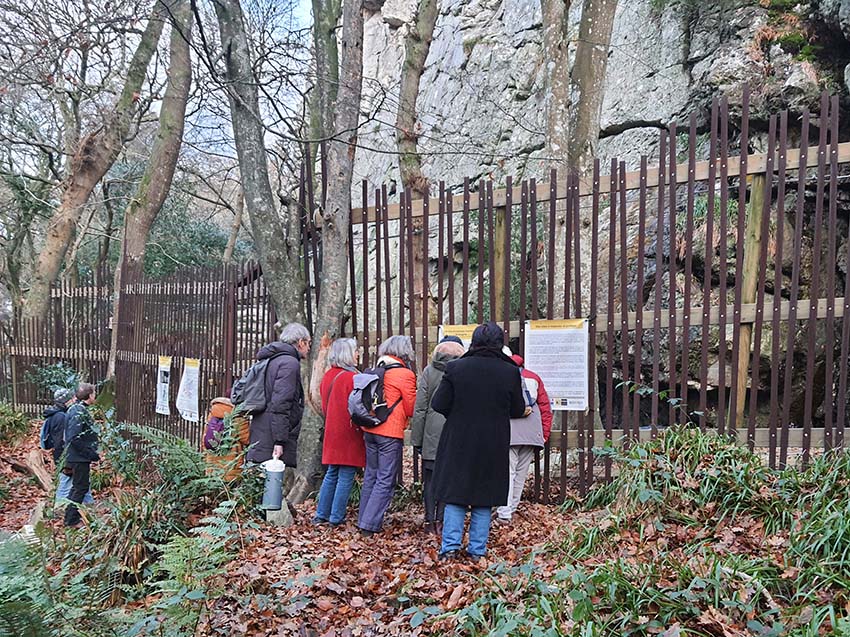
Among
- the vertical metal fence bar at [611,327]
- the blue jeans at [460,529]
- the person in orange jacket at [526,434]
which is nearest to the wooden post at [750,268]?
the vertical metal fence bar at [611,327]

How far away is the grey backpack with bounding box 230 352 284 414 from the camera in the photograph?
648 centimetres

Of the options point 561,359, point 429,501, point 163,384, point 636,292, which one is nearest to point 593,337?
point 561,359

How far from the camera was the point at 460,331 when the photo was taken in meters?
6.73

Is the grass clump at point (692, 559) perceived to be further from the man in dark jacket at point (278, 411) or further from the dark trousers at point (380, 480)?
the man in dark jacket at point (278, 411)

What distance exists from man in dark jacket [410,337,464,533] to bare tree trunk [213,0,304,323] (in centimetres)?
221

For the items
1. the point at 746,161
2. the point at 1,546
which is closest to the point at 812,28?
the point at 746,161

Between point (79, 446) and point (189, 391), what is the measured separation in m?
1.65

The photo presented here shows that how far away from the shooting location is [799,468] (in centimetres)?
527

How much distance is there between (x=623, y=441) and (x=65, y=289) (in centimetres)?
1110

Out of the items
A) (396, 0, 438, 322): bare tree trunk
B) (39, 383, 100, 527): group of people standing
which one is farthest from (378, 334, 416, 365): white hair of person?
(396, 0, 438, 322): bare tree trunk

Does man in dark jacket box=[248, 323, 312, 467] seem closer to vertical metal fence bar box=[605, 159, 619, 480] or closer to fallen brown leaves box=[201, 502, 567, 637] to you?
fallen brown leaves box=[201, 502, 567, 637]

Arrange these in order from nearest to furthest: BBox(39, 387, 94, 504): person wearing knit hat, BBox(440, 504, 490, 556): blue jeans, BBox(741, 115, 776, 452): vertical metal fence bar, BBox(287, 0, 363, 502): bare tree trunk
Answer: BBox(440, 504, 490, 556): blue jeans
BBox(741, 115, 776, 452): vertical metal fence bar
BBox(287, 0, 363, 502): bare tree trunk
BBox(39, 387, 94, 504): person wearing knit hat

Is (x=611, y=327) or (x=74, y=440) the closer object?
(x=611, y=327)

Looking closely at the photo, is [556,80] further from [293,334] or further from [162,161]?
[162,161]
